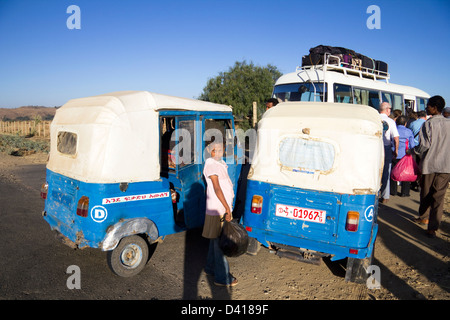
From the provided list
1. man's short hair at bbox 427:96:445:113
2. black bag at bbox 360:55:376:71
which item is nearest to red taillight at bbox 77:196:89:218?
man's short hair at bbox 427:96:445:113

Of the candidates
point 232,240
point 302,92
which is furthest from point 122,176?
point 302,92

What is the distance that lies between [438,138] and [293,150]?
3366 mm

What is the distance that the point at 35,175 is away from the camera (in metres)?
10.9

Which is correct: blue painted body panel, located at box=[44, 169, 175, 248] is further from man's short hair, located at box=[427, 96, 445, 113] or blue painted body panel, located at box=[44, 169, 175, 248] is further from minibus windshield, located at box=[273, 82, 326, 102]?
minibus windshield, located at box=[273, 82, 326, 102]

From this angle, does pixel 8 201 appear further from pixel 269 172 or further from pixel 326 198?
pixel 326 198

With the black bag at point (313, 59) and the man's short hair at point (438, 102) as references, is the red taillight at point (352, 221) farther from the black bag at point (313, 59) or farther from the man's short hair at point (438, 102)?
the black bag at point (313, 59)

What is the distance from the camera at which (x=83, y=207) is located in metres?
3.82

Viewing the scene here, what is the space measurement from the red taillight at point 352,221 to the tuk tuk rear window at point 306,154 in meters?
0.63

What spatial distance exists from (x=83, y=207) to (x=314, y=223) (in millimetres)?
2935

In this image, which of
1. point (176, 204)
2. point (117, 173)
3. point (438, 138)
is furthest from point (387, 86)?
point (117, 173)

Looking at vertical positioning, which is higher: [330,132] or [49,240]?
[330,132]

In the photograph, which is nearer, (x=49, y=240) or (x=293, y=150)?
(x=293, y=150)

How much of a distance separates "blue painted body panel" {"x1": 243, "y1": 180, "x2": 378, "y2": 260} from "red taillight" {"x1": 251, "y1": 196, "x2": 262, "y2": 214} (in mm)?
50

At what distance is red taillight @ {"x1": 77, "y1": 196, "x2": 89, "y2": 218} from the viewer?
3797 mm
